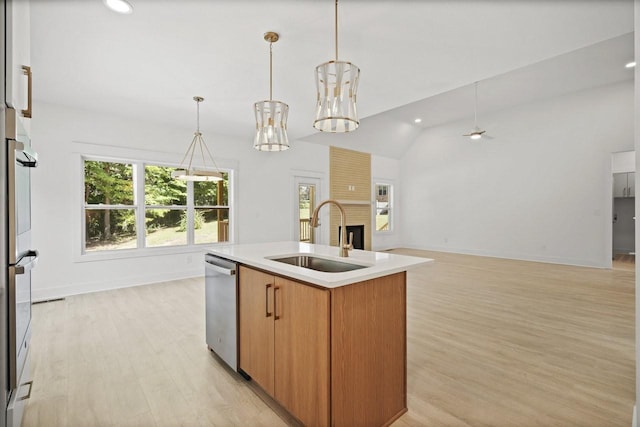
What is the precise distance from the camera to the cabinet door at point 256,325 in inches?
70.4

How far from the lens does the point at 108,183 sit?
4.82 m

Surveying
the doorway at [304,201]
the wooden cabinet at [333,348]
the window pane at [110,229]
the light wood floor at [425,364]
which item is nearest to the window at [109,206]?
the window pane at [110,229]

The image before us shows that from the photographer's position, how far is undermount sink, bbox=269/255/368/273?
2.02 metres

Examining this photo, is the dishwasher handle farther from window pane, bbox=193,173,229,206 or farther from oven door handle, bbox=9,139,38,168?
window pane, bbox=193,173,229,206

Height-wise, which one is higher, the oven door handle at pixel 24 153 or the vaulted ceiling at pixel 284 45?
the vaulted ceiling at pixel 284 45

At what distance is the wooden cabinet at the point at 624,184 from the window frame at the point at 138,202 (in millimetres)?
9264

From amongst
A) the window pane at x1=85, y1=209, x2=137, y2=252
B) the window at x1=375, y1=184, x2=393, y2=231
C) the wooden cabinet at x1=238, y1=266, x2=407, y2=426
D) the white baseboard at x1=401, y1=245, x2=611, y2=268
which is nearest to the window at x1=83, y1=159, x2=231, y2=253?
the window pane at x1=85, y1=209, x2=137, y2=252

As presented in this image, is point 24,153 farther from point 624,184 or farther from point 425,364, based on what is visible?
point 624,184

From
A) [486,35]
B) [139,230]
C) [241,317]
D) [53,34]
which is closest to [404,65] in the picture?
[486,35]

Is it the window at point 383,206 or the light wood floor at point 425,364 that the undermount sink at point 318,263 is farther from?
the window at point 383,206

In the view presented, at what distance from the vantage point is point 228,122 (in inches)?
201

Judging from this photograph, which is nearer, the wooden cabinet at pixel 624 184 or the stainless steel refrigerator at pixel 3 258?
the stainless steel refrigerator at pixel 3 258

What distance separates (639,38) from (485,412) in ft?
6.83

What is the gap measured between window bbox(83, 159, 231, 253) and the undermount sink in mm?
3951
